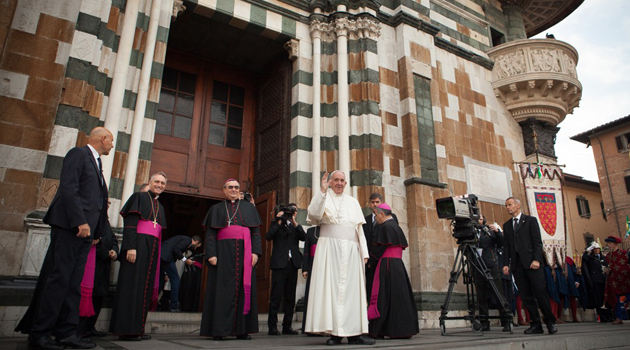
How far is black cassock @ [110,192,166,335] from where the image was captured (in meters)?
4.70

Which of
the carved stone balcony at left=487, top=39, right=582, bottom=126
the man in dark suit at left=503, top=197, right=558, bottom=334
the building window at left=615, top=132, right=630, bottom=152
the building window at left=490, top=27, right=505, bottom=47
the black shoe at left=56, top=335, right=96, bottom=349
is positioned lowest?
the black shoe at left=56, top=335, right=96, bottom=349

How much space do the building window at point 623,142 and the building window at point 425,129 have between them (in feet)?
90.6

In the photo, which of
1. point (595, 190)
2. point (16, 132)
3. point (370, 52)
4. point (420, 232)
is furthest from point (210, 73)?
point (595, 190)

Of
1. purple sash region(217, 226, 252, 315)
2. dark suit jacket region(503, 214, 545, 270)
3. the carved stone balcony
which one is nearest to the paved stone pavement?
purple sash region(217, 226, 252, 315)

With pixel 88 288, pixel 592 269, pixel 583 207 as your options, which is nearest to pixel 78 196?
pixel 88 288

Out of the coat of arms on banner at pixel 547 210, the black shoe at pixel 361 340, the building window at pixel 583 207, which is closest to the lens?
the black shoe at pixel 361 340

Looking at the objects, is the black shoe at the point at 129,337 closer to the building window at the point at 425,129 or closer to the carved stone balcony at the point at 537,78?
the building window at the point at 425,129

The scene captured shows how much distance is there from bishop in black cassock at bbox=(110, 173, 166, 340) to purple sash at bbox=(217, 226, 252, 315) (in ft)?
2.62

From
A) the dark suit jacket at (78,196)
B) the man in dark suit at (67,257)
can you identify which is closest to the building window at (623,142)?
the dark suit jacket at (78,196)

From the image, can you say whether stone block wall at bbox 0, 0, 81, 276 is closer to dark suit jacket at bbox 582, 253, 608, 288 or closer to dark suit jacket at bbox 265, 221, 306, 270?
dark suit jacket at bbox 265, 221, 306, 270

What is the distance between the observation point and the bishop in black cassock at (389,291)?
206 inches

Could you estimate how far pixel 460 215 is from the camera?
20.0ft

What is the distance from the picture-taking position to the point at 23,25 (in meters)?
6.06

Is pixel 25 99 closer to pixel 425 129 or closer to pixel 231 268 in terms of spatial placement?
pixel 231 268
